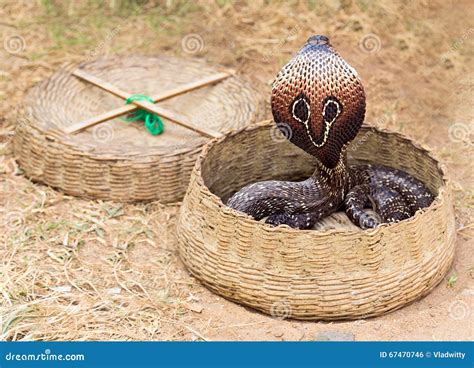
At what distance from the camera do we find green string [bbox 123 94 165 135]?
4.95 meters

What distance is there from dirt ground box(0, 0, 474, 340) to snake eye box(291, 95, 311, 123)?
2.80 feet

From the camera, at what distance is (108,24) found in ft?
20.4

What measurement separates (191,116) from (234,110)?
0.31m
